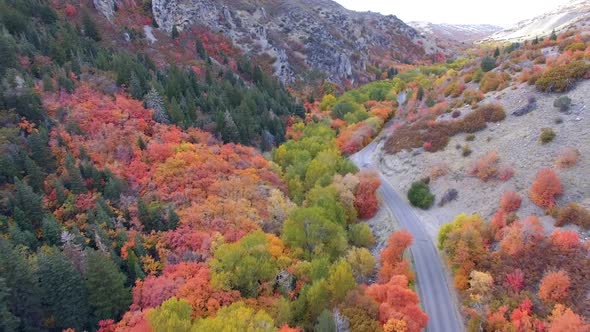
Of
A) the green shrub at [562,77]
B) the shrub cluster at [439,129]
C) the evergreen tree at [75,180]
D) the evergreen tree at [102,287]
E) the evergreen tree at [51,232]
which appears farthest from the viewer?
the shrub cluster at [439,129]

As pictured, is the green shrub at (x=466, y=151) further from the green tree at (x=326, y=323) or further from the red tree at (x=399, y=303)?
the green tree at (x=326, y=323)

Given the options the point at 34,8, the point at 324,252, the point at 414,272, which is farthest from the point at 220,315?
the point at 34,8

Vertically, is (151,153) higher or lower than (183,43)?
lower

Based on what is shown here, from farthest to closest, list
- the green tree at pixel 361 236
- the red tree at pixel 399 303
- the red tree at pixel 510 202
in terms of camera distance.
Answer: the green tree at pixel 361 236
the red tree at pixel 510 202
the red tree at pixel 399 303

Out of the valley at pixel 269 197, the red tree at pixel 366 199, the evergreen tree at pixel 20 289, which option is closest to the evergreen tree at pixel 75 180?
the valley at pixel 269 197

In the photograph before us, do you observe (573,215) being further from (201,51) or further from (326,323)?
(201,51)

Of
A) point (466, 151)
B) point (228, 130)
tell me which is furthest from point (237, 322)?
point (228, 130)

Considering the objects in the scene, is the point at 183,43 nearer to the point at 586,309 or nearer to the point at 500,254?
the point at 500,254
